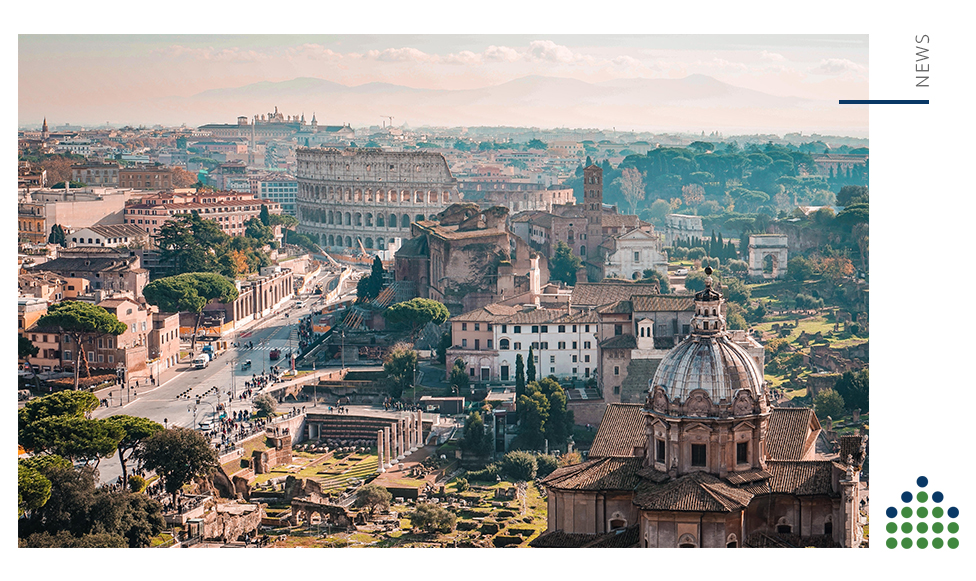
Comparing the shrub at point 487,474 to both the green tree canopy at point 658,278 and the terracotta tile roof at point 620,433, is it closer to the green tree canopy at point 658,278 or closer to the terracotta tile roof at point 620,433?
the terracotta tile roof at point 620,433

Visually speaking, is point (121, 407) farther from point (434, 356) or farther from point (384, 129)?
point (384, 129)

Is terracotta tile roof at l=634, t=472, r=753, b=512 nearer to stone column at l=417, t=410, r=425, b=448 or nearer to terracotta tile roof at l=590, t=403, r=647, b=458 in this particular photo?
terracotta tile roof at l=590, t=403, r=647, b=458

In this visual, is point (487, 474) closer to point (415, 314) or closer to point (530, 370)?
point (530, 370)


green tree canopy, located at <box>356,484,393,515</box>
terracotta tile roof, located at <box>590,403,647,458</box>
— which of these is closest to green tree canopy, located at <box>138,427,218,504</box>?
green tree canopy, located at <box>356,484,393,515</box>

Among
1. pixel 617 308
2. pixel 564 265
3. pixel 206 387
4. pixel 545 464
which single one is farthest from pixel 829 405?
pixel 564 265

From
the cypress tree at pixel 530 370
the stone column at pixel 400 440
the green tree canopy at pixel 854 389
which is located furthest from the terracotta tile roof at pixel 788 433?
the cypress tree at pixel 530 370

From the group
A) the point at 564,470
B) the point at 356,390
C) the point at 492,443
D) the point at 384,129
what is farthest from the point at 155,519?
the point at 384,129
